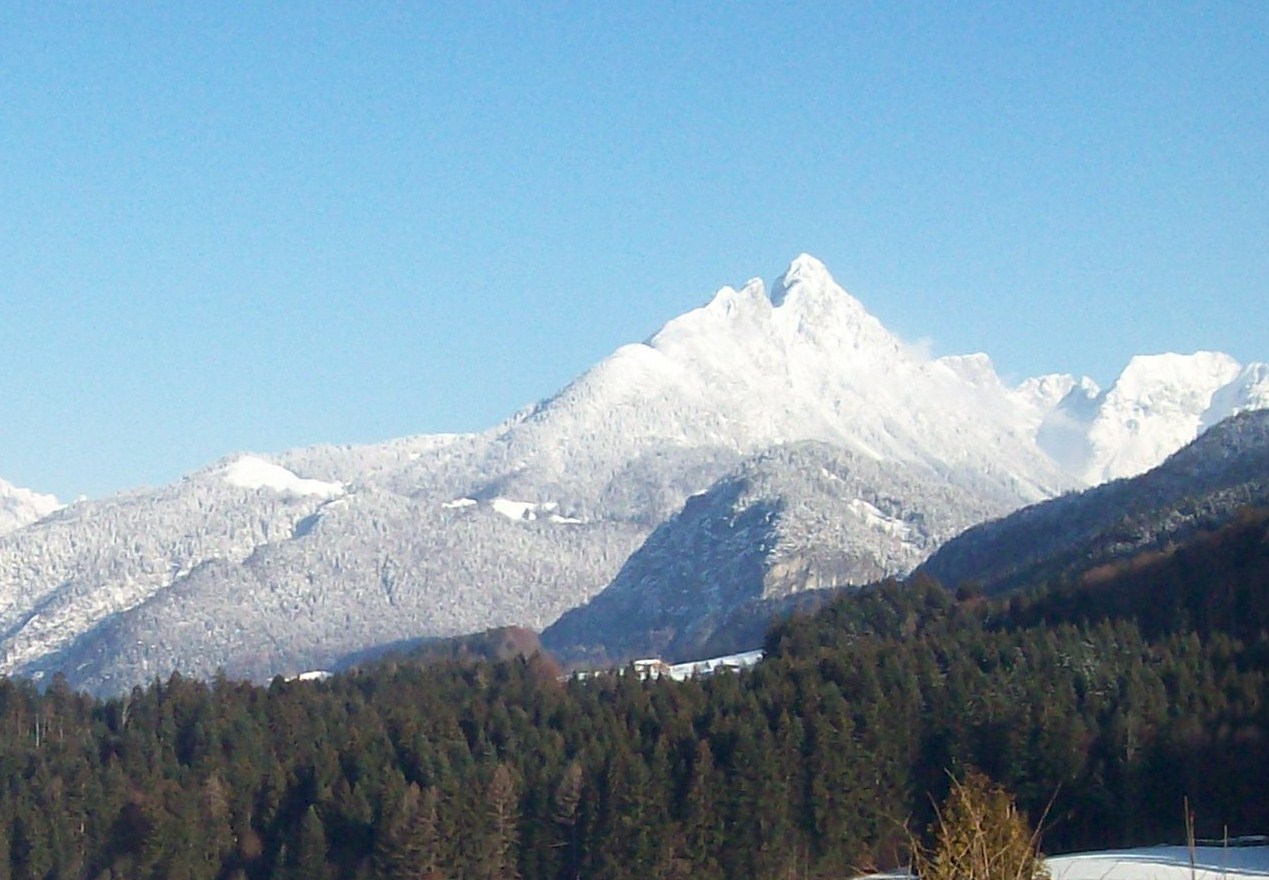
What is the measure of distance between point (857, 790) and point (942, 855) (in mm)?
56114

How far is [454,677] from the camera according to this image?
114938 mm

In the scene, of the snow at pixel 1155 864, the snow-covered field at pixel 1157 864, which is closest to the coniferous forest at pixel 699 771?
the snow at pixel 1155 864

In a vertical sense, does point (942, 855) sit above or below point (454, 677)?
below

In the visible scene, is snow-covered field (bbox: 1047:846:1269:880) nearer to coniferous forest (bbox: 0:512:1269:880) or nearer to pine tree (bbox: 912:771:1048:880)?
coniferous forest (bbox: 0:512:1269:880)

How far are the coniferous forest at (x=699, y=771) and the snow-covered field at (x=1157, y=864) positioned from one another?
4.75 meters

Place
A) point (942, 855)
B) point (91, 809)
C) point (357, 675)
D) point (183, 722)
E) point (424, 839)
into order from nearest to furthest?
point (942, 855)
point (424, 839)
point (91, 809)
point (183, 722)
point (357, 675)

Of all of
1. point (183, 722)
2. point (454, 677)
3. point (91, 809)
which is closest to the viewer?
point (91, 809)

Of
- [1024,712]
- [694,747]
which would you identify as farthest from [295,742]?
[1024,712]

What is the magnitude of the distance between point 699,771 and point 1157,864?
2177 centimetres

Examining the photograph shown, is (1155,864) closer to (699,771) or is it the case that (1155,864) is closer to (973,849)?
(699,771)

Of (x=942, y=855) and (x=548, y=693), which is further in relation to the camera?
(x=548, y=693)

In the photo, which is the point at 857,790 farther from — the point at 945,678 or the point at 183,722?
the point at 183,722

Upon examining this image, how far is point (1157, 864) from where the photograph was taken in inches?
2328

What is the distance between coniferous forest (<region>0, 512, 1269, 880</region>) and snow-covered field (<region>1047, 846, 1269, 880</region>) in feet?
15.6
